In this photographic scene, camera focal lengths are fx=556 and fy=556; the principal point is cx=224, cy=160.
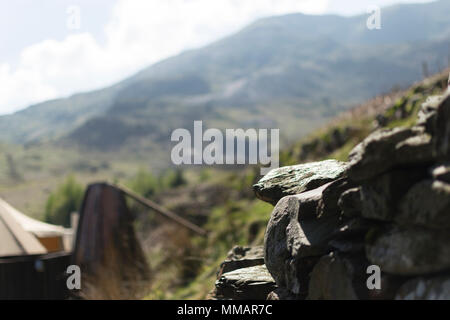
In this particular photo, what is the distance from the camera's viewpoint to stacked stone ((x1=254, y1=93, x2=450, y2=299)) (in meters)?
3.74

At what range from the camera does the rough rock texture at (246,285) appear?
548cm

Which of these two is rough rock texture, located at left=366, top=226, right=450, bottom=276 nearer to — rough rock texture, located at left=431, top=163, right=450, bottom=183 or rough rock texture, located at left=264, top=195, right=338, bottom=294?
rough rock texture, located at left=431, top=163, right=450, bottom=183

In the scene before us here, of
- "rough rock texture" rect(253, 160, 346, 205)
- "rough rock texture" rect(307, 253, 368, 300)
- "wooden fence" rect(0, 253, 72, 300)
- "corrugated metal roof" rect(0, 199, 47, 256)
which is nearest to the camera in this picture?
"rough rock texture" rect(307, 253, 368, 300)

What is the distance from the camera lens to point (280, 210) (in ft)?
17.7

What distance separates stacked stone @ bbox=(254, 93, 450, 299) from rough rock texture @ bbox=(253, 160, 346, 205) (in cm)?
35

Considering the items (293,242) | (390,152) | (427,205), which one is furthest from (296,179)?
(427,205)

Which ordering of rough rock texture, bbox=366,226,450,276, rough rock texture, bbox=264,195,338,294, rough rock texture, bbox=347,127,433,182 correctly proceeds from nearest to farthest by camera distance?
rough rock texture, bbox=366,226,450,276 < rough rock texture, bbox=347,127,433,182 < rough rock texture, bbox=264,195,338,294

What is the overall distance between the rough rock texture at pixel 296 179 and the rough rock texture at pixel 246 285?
83 cm

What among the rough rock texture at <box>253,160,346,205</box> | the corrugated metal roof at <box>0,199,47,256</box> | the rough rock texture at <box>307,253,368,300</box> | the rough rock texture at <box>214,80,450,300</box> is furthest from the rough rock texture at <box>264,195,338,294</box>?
the corrugated metal roof at <box>0,199,47,256</box>

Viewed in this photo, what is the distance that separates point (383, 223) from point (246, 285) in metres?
1.82
